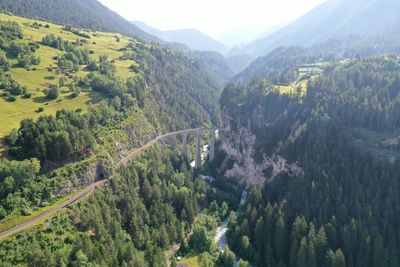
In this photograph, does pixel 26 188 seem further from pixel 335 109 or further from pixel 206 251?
pixel 335 109

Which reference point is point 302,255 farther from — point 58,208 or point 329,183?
point 58,208

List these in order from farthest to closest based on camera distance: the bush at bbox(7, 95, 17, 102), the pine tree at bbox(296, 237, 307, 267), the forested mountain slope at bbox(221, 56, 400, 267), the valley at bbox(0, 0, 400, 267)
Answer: the bush at bbox(7, 95, 17, 102) < the forested mountain slope at bbox(221, 56, 400, 267) < the pine tree at bbox(296, 237, 307, 267) < the valley at bbox(0, 0, 400, 267)

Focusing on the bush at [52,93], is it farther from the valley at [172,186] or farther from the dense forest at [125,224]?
the dense forest at [125,224]

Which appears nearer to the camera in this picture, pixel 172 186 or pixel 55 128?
pixel 55 128

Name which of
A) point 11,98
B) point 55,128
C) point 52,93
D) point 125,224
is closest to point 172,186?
point 125,224

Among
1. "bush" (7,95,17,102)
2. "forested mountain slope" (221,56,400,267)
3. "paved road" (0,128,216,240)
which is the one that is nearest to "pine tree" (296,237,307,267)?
"forested mountain slope" (221,56,400,267)

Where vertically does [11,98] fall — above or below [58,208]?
above

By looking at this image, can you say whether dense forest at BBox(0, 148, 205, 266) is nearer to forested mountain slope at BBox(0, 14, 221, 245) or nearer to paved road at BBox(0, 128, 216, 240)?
paved road at BBox(0, 128, 216, 240)

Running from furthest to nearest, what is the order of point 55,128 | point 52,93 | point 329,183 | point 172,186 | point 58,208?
point 52,93
point 172,186
point 329,183
point 55,128
point 58,208

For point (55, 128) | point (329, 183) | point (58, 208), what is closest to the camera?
point (58, 208)
